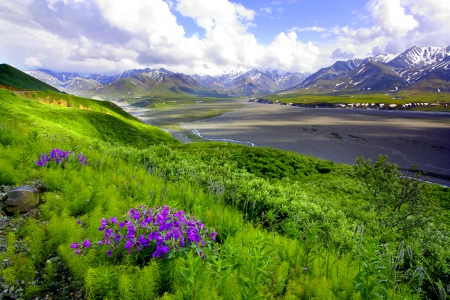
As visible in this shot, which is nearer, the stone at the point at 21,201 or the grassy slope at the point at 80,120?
the stone at the point at 21,201

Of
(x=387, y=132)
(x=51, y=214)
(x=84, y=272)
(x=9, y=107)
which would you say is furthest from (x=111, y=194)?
(x=387, y=132)

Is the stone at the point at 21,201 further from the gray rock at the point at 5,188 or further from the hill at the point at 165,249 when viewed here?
the gray rock at the point at 5,188

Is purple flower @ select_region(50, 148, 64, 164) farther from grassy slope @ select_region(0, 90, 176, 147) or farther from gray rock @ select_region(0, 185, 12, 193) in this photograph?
grassy slope @ select_region(0, 90, 176, 147)

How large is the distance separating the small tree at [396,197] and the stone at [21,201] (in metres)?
14.6

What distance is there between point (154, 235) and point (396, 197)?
19.8 metres

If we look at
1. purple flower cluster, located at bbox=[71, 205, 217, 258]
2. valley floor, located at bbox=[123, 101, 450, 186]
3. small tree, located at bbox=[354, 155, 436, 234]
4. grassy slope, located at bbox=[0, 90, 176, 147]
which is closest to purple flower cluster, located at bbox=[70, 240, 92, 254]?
purple flower cluster, located at bbox=[71, 205, 217, 258]

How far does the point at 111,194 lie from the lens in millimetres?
7047

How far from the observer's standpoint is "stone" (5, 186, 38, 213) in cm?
599

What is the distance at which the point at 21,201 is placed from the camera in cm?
614

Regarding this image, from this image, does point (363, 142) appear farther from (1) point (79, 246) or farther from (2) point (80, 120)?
(1) point (79, 246)

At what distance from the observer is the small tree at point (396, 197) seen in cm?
1281

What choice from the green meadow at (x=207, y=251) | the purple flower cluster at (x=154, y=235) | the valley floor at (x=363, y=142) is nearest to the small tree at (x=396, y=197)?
the green meadow at (x=207, y=251)

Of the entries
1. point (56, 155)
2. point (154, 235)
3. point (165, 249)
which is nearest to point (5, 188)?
point (56, 155)

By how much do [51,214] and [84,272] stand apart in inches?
108
